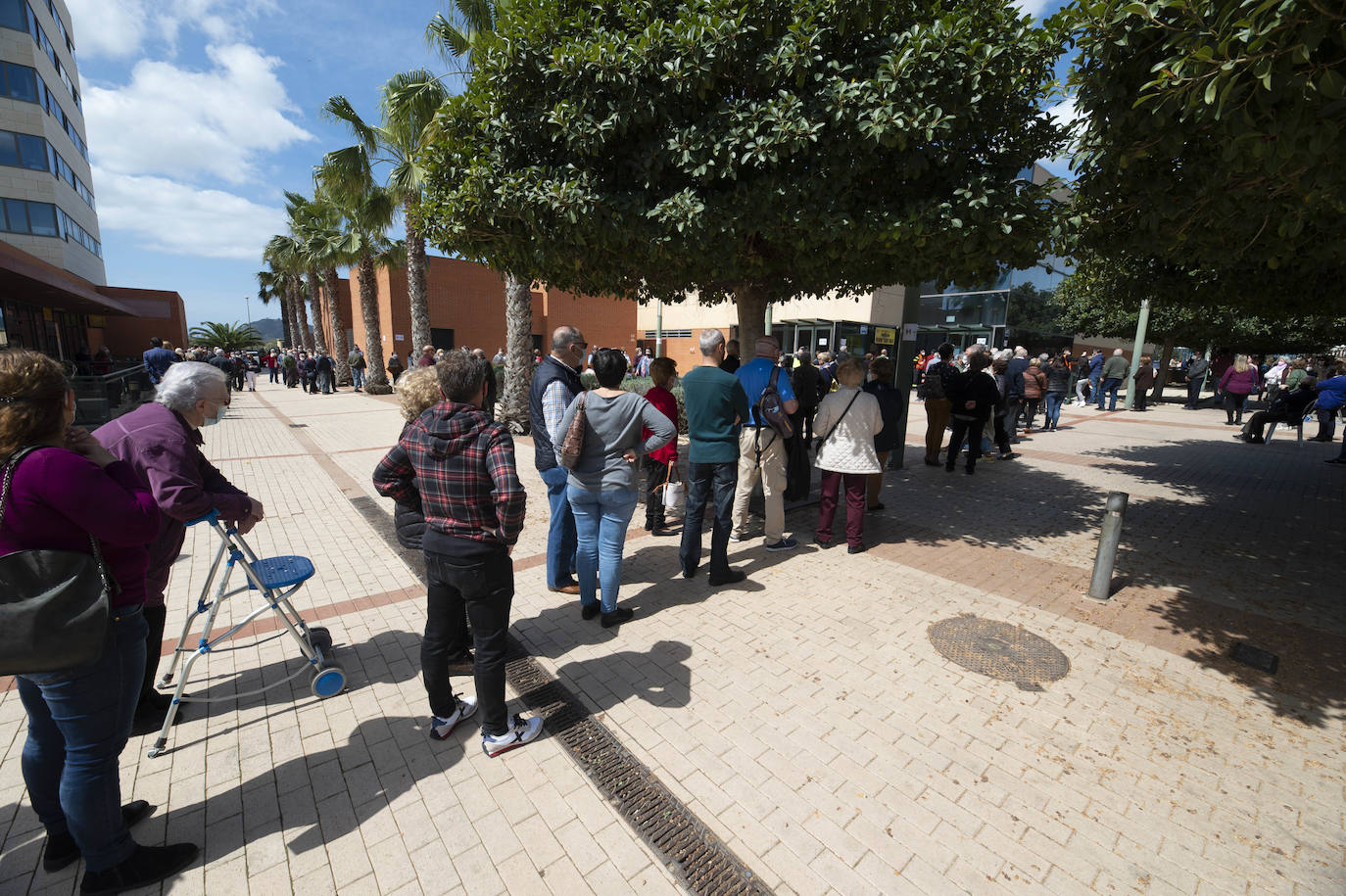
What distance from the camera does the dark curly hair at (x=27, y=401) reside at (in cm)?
170

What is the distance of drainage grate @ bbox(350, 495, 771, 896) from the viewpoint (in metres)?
2.14

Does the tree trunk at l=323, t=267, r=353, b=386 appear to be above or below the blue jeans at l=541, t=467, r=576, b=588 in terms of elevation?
above

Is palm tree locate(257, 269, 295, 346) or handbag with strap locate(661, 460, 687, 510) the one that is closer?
handbag with strap locate(661, 460, 687, 510)

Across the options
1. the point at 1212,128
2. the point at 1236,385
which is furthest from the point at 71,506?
the point at 1236,385

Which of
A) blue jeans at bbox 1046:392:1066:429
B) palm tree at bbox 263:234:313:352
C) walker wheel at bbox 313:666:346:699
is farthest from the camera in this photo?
palm tree at bbox 263:234:313:352

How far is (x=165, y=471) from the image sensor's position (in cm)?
243

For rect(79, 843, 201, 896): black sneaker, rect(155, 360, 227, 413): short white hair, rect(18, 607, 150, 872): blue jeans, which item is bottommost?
rect(79, 843, 201, 896): black sneaker

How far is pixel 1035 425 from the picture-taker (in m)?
14.6

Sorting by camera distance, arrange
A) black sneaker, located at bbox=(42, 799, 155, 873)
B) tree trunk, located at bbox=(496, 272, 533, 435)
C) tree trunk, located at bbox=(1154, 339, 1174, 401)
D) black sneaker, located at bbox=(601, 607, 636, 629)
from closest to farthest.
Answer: black sneaker, located at bbox=(42, 799, 155, 873), black sneaker, located at bbox=(601, 607, 636, 629), tree trunk, located at bbox=(496, 272, 533, 435), tree trunk, located at bbox=(1154, 339, 1174, 401)

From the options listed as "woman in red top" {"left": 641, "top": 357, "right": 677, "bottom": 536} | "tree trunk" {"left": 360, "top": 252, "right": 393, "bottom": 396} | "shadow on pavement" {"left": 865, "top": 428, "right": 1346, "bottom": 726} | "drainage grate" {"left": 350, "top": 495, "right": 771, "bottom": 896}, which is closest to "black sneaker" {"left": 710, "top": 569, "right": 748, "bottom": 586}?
"woman in red top" {"left": 641, "top": 357, "right": 677, "bottom": 536}

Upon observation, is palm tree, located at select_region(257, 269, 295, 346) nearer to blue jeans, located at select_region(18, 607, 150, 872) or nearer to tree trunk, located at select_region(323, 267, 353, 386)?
tree trunk, located at select_region(323, 267, 353, 386)

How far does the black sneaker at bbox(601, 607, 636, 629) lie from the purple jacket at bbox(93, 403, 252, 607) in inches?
87.5

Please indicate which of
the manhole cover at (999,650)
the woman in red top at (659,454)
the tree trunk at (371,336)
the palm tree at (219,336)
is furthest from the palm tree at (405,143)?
the palm tree at (219,336)

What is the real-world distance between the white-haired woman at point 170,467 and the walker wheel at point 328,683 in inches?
28.5
